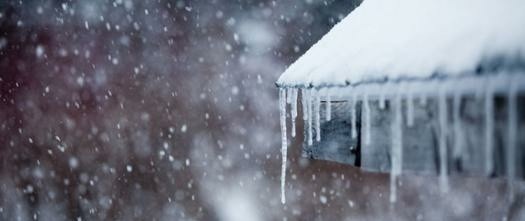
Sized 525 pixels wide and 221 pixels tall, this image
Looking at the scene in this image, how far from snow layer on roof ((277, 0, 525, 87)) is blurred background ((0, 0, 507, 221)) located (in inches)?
196

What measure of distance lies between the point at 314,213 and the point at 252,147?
3.95 feet

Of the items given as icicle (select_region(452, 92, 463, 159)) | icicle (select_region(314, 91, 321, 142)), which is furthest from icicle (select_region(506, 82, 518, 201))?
icicle (select_region(314, 91, 321, 142))

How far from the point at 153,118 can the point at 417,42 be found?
18.5ft

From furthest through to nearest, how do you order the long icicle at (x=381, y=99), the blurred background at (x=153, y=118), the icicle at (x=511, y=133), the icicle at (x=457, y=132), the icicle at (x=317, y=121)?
the blurred background at (x=153, y=118) → the icicle at (x=317, y=121) → the long icicle at (x=381, y=99) → the icicle at (x=457, y=132) → the icicle at (x=511, y=133)

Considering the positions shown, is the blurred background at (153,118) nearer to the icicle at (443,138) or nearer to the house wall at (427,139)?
the house wall at (427,139)

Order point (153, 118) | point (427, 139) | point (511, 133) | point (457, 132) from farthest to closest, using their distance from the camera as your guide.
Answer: point (153, 118), point (427, 139), point (457, 132), point (511, 133)

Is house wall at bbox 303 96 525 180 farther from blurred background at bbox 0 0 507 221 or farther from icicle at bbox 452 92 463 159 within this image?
blurred background at bbox 0 0 507 221

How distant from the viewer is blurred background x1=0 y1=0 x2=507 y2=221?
6359 mm

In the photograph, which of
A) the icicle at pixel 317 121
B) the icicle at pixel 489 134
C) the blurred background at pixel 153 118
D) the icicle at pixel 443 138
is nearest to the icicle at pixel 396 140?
the icicle at pixel 443 138

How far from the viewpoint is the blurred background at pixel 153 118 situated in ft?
20.9

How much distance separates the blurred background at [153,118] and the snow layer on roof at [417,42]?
4.98 m

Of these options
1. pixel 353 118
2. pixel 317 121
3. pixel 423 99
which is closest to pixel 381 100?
pixel 423 99

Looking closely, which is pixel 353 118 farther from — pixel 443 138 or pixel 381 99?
pixel 443 138

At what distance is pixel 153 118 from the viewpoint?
649 centimetres
